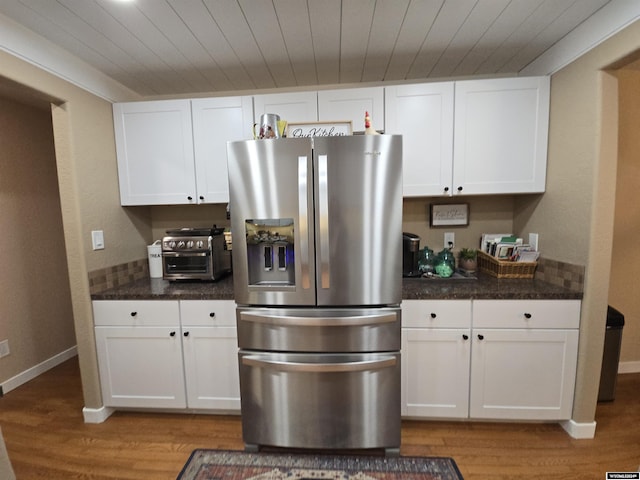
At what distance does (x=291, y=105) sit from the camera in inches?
76.4

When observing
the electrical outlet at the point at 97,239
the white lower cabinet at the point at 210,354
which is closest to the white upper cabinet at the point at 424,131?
the white lower cabinet at the point at 210,354

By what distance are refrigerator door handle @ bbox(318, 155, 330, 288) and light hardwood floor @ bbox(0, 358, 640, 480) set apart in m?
1.17

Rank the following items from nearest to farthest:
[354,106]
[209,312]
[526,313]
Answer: [526,313], [209,312], [354,106]

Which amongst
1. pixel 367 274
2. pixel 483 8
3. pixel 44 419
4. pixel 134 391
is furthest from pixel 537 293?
pixel 44 419

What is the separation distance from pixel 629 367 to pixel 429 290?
2066 millimetres

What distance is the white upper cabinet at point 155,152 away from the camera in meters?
2.00

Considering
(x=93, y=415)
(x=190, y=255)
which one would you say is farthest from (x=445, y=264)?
(x=93, y=415)

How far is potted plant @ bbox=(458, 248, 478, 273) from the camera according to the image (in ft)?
7.11

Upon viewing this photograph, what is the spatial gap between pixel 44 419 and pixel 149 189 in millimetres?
1738

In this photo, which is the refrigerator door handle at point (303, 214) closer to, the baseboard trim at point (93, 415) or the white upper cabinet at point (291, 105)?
the white upper cabinet at point (291, 105)

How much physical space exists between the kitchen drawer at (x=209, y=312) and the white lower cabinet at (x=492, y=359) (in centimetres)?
110

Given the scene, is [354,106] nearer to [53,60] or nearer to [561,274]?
[561,274]

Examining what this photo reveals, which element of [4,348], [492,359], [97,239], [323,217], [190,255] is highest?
[323,217]

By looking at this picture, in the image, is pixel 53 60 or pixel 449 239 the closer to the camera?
pixel 53 60
